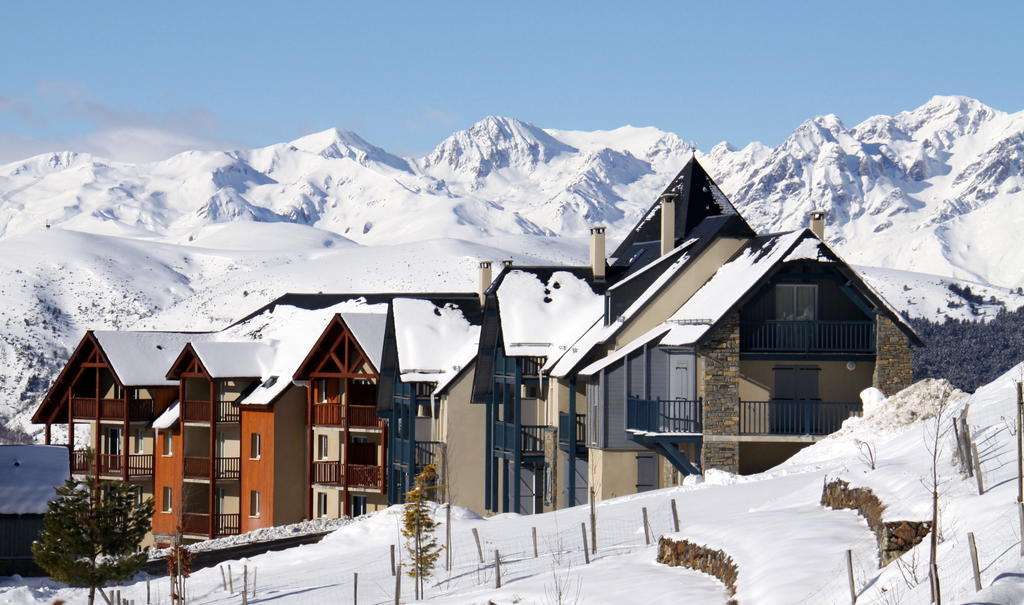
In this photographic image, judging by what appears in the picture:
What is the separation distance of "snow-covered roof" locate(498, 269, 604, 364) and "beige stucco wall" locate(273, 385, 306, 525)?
12222mm

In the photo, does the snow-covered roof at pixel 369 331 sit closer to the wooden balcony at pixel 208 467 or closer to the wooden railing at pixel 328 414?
the wooden railing at pixel 328 414

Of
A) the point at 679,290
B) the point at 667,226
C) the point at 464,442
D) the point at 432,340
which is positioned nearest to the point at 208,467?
the point at 432,340

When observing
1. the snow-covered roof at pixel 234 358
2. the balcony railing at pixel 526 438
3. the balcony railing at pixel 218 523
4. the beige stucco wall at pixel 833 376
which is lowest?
the balcony railing at pixel 218 523

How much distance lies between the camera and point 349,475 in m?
60.8

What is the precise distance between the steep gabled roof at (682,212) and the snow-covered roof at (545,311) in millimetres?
2794

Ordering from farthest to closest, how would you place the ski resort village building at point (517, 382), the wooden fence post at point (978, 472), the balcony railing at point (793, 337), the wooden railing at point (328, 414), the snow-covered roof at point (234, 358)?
the snow-covered roof at point (234, 358) → the wooden railing at point (328, 414) → the balcony railing at point (793, 337) → the ski resort village building at point (517, 382) → the wooden fence post at point (978, 472)

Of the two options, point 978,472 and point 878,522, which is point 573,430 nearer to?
point 878,522

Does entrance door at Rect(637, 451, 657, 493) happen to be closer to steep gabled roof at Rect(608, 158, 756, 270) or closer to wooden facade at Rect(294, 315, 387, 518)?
steep gabled roof at Rect(608, 158, 756, 270)

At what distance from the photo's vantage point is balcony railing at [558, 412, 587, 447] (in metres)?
49.4

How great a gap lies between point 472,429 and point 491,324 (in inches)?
147

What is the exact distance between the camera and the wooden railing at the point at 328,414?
61781 mm

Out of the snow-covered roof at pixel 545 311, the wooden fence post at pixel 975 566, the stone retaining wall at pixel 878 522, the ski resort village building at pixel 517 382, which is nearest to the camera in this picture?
the wooden fence post at pixel 975 566

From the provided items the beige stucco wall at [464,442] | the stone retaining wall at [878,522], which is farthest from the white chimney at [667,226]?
the stone retaining wall at [878,522]

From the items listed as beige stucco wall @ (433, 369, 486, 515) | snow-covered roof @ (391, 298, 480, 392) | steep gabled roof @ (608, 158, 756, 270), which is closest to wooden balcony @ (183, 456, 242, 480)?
snow-covered roof @ (391, 298, 480, 392)
